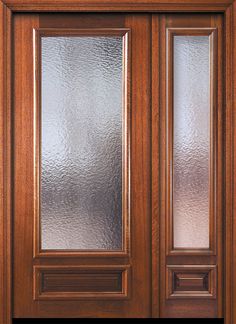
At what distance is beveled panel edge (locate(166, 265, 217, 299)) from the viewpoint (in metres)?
2.35

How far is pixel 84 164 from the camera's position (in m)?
2.36

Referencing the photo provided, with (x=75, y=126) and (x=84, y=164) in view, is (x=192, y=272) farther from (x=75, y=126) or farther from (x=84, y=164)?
(x=75, y=126)

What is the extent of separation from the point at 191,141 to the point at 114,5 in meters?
0.76

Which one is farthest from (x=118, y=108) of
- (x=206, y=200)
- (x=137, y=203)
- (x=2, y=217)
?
(x=2, y=217)

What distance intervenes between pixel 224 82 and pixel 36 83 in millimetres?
923

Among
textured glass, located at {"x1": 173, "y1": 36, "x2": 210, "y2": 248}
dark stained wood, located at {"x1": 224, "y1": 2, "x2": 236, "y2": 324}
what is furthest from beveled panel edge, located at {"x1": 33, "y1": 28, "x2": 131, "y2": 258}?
dark stained wood, located at {"x1": 224, "y1": 2, "x2": 236, "y2": 324}

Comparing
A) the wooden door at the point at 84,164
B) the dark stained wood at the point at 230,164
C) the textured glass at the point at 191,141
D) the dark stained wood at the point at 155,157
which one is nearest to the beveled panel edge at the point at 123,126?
the wooden door at the point at 84,164

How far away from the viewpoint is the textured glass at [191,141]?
235 centimetres

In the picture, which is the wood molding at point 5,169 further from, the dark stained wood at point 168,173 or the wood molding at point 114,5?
the dark stained wood at point 168,173

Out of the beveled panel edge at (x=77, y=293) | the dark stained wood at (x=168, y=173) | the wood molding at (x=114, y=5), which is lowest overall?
the beveled panel edge at (x=77, y=293)

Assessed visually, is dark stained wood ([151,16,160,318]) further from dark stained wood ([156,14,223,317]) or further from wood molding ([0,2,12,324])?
wood molding ([0,2,12,324])

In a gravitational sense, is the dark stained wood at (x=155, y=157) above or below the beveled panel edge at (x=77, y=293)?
above

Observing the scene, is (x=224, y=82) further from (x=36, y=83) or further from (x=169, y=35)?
(x=36, y=83)

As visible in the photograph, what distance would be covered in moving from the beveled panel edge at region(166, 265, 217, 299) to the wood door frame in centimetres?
6
